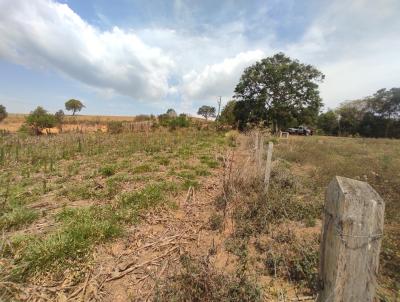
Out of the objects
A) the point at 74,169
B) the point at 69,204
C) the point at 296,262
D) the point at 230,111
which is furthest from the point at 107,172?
the point at 230,111

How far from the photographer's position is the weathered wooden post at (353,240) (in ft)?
3.23

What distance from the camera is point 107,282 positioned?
262 centimetres

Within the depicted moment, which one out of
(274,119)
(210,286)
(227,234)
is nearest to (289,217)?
(227,234)

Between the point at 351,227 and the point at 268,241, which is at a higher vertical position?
the point at 351,227

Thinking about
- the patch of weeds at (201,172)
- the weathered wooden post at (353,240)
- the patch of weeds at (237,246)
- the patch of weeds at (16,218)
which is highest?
the weathered wooden post at (353,240)

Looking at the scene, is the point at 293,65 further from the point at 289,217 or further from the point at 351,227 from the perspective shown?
the point at 351,227

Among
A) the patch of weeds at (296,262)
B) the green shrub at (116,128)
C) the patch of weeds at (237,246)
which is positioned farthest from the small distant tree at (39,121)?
the patch of weeds at (296,262)

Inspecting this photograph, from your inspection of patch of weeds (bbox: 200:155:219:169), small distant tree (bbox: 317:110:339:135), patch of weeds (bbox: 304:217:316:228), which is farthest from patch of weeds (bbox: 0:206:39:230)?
small distant tree (bbox: 317:110:339:135)

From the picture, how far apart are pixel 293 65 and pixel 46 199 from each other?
110 feet

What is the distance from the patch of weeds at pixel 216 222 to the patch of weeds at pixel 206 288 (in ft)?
4.32

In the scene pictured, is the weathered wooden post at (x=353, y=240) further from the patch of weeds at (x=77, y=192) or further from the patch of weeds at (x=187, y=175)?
the patch of weeds at (x=187, y=175)

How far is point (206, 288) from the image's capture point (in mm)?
2211

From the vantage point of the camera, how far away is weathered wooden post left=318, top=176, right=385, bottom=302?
98 cm

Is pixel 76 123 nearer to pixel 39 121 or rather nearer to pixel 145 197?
pixel 39 121
